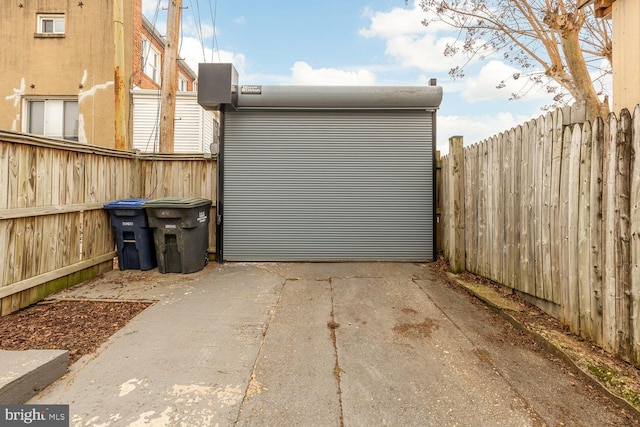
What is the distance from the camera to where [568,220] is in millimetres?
3234

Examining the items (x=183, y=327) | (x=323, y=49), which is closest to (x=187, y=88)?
(x=323, y=49)

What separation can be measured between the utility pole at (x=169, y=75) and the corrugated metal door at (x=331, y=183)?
1.66 meters

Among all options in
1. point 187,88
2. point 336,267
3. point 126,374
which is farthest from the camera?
point 187,88

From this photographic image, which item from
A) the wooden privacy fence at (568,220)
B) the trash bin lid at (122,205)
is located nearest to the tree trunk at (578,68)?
the wooden privacy fence at (568,220)

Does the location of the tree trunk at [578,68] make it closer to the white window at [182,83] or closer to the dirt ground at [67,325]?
the dirt ground at [67,325]

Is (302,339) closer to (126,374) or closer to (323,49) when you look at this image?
(126,374)

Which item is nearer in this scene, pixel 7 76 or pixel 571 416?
pixel 571 416

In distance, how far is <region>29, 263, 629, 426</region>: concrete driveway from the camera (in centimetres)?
217

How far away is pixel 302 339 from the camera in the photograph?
3.26 m

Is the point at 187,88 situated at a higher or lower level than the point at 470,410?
higher

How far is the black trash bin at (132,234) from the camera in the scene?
18.1ft

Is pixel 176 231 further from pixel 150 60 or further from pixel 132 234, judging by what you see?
pixel 150 60

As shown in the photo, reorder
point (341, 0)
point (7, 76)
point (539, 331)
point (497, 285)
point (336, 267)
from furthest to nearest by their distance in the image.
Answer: point (7, 76) → point (341, 0) → point (336, 267) → point (497, 285) → point (539, 331)

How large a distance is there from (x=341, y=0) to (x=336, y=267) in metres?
7.62
